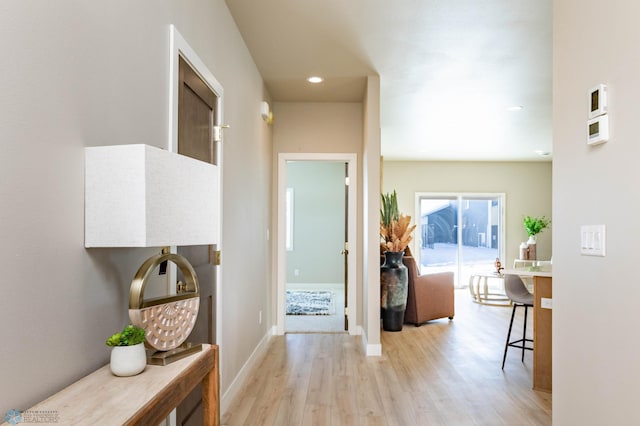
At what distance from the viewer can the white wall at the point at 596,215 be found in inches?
53.5

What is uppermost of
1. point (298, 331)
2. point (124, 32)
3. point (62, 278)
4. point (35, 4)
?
point (124, 32)

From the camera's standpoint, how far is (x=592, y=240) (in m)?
1.56

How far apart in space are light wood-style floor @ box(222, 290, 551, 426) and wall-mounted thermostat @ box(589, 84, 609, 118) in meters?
2.03

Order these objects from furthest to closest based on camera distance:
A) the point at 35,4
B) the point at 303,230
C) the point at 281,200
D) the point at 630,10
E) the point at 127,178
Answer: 1. the point at 303,230
2. the point at 281,200
3. the point at 630,10
4. the point at 127,178
5. the point at 35,4

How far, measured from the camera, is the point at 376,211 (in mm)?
4277

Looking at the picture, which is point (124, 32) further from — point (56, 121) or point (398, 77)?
point (398, 77)

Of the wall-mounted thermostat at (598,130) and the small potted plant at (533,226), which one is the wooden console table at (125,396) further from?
the small potted plant at (533,226)

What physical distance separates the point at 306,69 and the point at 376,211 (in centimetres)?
146

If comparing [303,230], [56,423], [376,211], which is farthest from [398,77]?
[303,230]

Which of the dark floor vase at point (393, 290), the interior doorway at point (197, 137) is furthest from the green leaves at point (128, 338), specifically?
the dark floor vase at point (393, 290)

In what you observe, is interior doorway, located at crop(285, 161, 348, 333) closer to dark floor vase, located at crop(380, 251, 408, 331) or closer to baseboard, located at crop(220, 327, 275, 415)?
dark floor vase, located at crop(380, 251, 408, 331)
